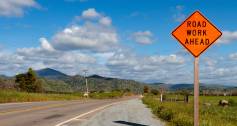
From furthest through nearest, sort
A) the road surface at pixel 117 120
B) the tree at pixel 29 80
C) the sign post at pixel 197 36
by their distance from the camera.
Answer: the tree at pixel 29 80 → the road surface at pixel 117 120 → the sign post at pixel 197 36

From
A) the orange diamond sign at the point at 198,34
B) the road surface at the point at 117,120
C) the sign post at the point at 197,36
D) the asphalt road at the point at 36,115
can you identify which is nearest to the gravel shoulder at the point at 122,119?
the road surface at the point at 117,120

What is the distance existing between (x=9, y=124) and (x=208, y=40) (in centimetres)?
829

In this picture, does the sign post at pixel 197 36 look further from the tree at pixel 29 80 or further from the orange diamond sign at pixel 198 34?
the tree at pixel 29 80

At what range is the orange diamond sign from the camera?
15102 mm

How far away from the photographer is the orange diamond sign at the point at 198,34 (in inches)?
595

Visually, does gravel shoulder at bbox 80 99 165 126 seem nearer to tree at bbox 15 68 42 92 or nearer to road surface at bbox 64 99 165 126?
road surface at bbox 64 99 165 126

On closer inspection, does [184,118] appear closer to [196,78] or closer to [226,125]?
[226,125]

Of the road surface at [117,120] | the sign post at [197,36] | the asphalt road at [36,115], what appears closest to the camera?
the sign post at [197,36]

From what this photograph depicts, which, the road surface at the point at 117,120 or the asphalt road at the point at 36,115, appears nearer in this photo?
the road surface at the point at 117,120

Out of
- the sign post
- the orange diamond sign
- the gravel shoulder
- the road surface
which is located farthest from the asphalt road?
the orange diamond sign

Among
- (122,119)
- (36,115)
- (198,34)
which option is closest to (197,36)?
(198,34)

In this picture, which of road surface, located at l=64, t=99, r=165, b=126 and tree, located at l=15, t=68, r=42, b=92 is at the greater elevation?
tree, located at l=15, t=68, r=42, b=92

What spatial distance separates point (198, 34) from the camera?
15.1 metres

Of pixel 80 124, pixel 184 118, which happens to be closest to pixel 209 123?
pixel 184 118
